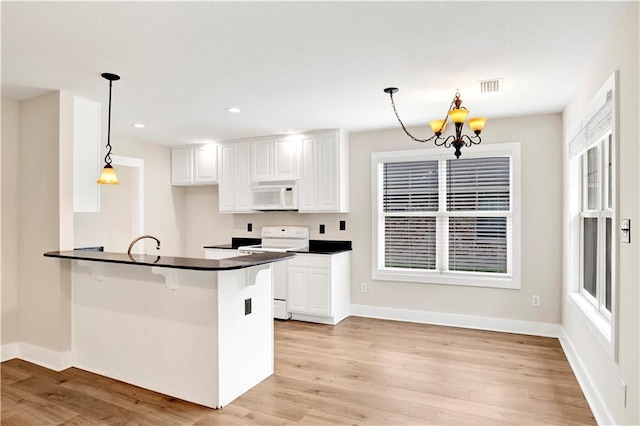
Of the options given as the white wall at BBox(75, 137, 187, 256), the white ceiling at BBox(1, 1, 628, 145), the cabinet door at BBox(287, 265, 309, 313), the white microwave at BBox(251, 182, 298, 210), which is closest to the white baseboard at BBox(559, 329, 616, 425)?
the white ceiling at BBox(1, 1, 628, 145)

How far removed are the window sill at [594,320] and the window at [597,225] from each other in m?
0.04

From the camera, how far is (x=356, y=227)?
204 inches

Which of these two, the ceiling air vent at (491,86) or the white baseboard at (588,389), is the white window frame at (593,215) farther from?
the ceiling air vent at (491,86)

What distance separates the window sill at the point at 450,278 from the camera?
4414 millimetres

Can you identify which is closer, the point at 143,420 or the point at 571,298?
the point at 143,420

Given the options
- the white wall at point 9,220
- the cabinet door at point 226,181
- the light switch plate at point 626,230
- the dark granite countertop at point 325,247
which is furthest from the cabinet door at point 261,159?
the light switch plate at point 626,230

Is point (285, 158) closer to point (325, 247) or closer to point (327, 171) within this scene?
point (327, 171)

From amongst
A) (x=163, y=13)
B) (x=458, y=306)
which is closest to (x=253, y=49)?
(x=163, y=13)

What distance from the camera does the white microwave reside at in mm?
5195

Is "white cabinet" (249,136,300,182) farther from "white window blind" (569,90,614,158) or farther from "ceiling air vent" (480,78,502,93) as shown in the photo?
"white window blind" (569,90,614,158)

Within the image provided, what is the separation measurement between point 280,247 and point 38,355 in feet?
9.60

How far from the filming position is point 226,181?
18.7 feet

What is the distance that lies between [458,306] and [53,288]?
4.17m

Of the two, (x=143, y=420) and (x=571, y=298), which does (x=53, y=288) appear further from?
(x=571, y=298)
